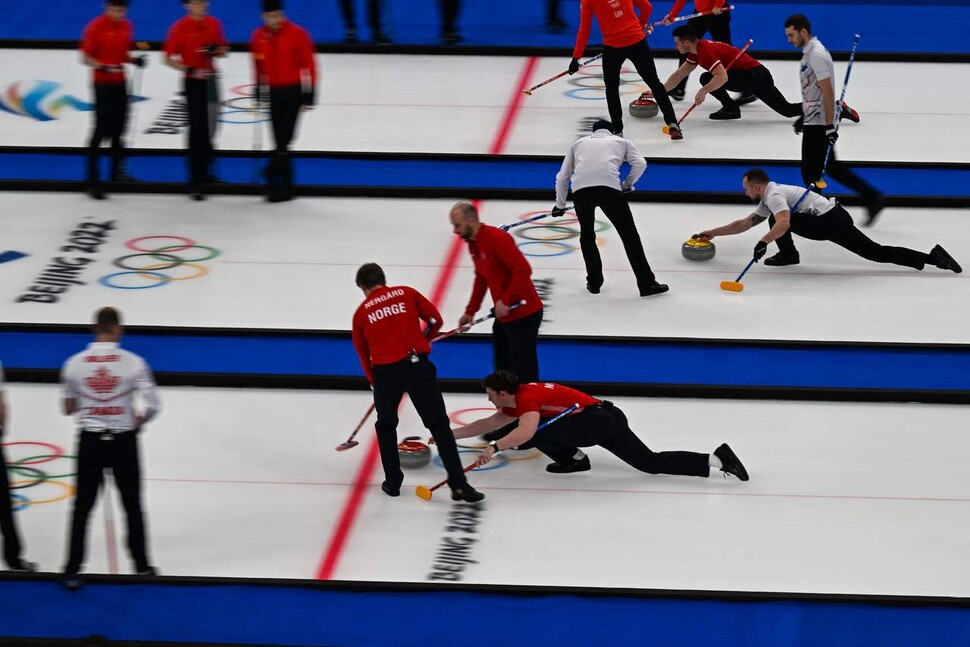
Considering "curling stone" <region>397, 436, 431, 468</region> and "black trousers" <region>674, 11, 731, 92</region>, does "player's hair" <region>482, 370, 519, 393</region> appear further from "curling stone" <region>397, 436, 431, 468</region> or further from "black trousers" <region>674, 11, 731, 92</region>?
"black trousers" <region>674, 11, 731, 92</region>

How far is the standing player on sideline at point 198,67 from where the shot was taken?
40.7ft

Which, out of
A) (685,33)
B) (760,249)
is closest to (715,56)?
(685,33)

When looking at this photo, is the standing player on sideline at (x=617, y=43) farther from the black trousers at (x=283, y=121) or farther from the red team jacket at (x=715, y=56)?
the black trousers at (x=283, y=121)

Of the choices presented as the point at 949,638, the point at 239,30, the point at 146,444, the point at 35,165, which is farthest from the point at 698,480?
the point at 239,30

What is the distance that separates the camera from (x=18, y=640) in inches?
277

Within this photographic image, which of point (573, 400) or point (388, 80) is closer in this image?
point (573, 400)

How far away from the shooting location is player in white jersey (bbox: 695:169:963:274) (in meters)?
10.8

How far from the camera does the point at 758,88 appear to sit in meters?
14.3

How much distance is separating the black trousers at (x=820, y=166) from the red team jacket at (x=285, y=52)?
3.95 meters

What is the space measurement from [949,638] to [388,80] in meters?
10.4

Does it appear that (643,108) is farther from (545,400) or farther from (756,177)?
(545,400)

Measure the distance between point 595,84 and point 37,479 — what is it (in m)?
8.92

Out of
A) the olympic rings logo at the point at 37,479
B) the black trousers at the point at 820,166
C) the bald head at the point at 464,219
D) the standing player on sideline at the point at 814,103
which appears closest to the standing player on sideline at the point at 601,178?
the standing player on sideline at the point at 814,103

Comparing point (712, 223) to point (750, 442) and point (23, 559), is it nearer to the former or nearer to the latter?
point (750, 442)
